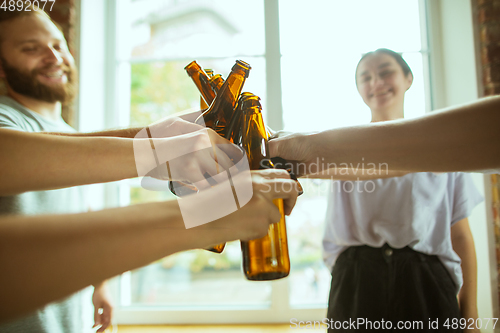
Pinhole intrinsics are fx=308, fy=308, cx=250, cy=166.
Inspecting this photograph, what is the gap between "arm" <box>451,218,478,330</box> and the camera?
1061 millimetres

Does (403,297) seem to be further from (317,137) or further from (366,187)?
(317,137)

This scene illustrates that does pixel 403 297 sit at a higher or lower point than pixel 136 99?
lower

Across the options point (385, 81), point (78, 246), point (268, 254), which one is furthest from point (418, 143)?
point (385, 81)

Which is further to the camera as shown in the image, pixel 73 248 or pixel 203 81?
pixel 203 81

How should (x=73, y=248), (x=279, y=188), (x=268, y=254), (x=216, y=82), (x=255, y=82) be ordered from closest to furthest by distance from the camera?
(x=73, y=248) → (x=279, y=188) → (x=268, y=254) → (x=216, y=82) → (x=255, y=82)

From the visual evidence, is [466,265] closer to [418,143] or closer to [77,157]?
[418,143]

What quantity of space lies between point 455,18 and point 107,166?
1.75m

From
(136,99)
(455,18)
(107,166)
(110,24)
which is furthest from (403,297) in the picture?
(110,24)

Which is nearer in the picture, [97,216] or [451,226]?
[97,216]

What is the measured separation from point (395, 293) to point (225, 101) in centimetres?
81

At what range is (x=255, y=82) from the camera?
166 cm

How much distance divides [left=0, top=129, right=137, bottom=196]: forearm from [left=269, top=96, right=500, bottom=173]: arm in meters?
0.26

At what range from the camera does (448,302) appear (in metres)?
0.92

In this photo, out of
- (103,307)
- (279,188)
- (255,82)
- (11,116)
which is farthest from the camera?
(255,82)
